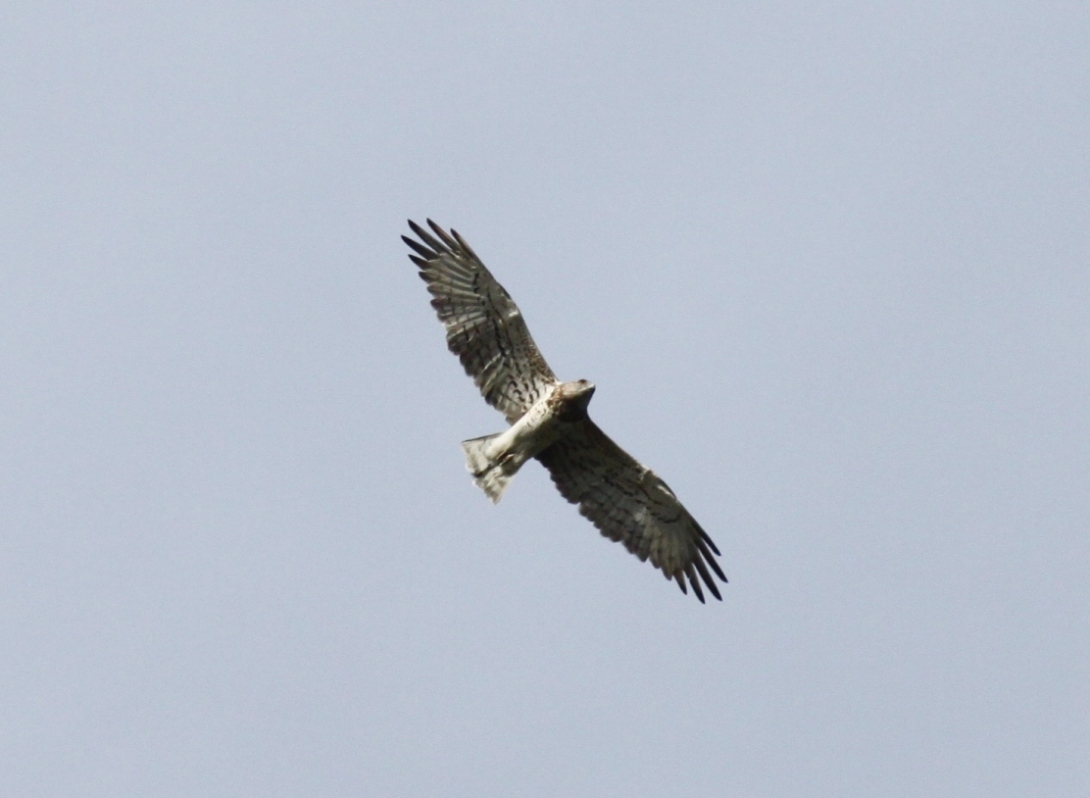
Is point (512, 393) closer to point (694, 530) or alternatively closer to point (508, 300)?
point (508, 300)

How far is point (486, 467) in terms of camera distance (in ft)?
58.7

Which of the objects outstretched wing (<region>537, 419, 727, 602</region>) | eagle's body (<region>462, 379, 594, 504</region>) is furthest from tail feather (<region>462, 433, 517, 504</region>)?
outstretched wing (<region>537, 419, 727, 602</region>)

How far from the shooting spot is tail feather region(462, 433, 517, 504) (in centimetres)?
1788

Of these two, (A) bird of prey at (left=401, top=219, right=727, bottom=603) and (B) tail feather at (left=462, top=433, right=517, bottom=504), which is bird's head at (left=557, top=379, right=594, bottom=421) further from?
(B) tail feather at (left=462, top=433, right=517, bottom=504)

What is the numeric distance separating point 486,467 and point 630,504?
154 centimetres

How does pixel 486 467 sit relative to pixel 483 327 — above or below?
below

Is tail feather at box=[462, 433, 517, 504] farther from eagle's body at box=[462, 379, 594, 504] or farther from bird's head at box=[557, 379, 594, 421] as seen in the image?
bird's head at box=[557, 379, 594, 421]

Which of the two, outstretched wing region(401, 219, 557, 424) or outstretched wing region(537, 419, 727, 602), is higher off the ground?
outstretched wing region(401, 219, 557, 424)

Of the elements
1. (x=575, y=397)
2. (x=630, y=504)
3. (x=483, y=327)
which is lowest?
(x=630, y=504)

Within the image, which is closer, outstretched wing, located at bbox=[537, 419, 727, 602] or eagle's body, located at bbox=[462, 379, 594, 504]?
eagle's body, located at bbox=[462, 379, 594, 504]

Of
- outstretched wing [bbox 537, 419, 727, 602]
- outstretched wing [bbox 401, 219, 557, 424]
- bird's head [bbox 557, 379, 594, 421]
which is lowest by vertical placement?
outstretched wing [bbox 537, 419, 727, 602]

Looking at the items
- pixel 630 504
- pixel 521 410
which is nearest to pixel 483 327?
pixel 521 410

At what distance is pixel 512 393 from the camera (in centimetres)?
1812

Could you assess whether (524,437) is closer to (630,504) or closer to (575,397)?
(575,397)
